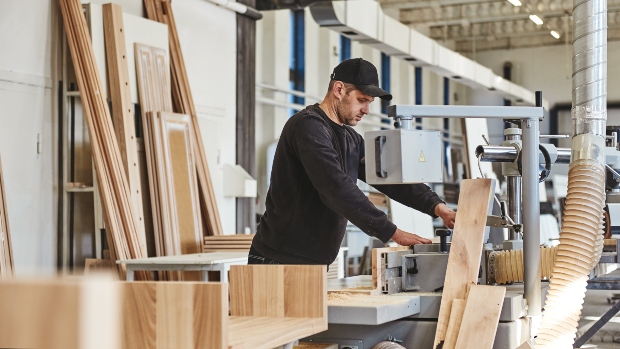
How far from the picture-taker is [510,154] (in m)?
2.29

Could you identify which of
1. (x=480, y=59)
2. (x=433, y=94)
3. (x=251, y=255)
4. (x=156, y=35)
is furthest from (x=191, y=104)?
(x=480, y=59)

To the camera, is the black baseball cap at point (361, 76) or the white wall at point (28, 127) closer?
the black baseball cap at point (361, 76)

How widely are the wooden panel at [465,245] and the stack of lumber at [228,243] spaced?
334 centimetres

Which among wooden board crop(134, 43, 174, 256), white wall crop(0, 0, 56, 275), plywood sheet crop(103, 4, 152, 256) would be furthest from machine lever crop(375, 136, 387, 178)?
wooden board crop(134, 43, 174, 256)

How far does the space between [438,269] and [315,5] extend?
435 cm

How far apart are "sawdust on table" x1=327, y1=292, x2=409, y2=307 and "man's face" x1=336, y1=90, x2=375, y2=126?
660mm

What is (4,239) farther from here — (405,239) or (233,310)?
(233,310)

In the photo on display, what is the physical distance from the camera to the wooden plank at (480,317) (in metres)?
1.79

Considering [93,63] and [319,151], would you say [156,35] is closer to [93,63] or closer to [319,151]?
[93,63]

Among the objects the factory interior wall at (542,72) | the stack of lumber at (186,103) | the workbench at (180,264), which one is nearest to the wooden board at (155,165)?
the stack of lumber at (186,103)

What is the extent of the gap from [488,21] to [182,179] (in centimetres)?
808

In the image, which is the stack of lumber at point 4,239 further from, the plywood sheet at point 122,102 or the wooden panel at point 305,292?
the wooden panel at point 305,292

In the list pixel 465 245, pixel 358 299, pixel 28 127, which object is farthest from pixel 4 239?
pixel 465 245

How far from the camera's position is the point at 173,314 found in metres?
1.06
